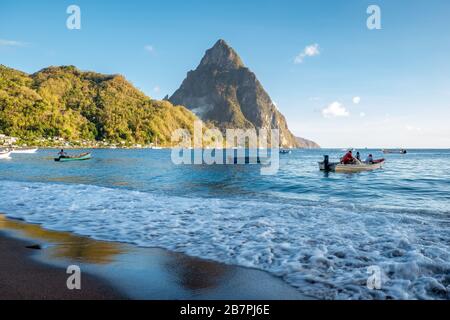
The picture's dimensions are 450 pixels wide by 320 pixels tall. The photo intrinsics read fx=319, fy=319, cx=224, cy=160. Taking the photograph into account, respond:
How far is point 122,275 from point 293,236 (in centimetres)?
556

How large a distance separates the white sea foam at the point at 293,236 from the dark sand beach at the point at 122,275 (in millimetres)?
644

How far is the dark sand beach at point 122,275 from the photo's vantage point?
5.44 metres

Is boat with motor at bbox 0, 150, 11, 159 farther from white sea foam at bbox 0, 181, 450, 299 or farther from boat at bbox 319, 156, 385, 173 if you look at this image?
boat at bbox 319, 156, 385, 173

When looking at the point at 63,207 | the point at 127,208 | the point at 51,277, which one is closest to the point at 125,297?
the point at 51,277

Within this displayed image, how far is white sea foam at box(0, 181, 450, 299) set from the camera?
6375 mm

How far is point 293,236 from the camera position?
998 cm

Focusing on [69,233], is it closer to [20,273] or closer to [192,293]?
[20,273]

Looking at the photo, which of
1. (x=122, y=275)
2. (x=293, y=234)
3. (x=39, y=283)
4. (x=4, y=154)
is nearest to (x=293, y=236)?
(x=293, y=234)

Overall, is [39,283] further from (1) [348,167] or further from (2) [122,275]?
(1) [348,167]

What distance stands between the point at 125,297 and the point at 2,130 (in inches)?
8464

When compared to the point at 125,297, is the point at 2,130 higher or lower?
higher
